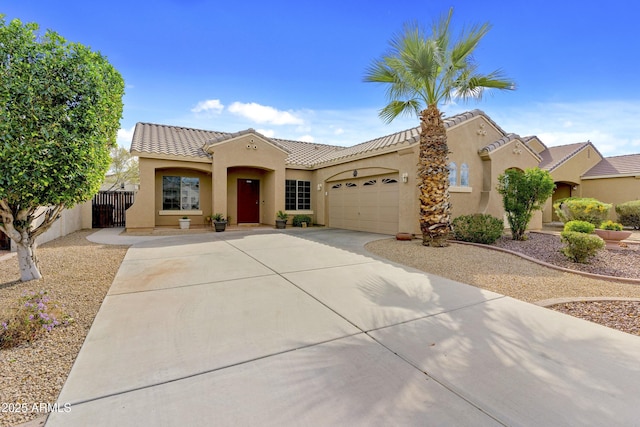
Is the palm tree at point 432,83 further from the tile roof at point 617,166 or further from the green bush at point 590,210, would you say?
the tile roof at point 617,166

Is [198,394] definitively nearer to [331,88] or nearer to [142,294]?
[142,294]

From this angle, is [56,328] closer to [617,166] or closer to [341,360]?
[341,360]

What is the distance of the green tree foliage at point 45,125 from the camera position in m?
4.60

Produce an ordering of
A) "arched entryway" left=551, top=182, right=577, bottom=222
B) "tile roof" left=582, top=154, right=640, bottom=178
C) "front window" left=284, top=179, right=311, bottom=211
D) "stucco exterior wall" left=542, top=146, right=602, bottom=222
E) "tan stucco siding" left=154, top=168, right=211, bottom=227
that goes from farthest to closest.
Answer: "arched entryway" left=551, top=182, right=577, bottom=222, "stucco exterior wall" left=542, top=146, right=602, bottom=222, "tile roof" left=582, top=154, right=640, bottom=178, "front window" left=284, top=179, right=311, bottom=211, "tan stucco siding" left=154, top=168, right=211, bottom=227

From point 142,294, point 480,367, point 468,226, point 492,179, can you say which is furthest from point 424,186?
point 142,294

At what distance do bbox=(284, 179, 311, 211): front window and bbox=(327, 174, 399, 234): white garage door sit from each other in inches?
68.2

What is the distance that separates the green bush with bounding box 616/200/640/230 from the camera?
53.4 feet

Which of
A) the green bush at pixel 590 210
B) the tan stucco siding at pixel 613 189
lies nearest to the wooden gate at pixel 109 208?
the green bush at pixel 590 210

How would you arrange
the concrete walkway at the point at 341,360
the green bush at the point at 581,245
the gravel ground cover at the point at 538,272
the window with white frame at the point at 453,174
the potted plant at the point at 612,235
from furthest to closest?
the window with white frame at the point at 453,174, the potted plant at the point at 612,235, the green bush at the point at 581,245, the gravel ground cover at the point at 538,272, the concrete walkway at the point at 341,360

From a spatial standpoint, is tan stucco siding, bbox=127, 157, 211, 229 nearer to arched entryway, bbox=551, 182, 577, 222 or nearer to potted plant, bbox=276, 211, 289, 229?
potted plant, bbox=276, 211, 289, 229

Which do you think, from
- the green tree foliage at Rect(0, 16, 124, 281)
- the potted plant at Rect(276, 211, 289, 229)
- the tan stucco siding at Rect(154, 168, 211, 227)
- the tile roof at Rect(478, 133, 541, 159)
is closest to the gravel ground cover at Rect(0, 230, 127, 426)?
the green tree foliage at Rect(0, 16, 124, 281)

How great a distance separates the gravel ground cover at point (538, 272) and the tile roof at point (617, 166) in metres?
13.4

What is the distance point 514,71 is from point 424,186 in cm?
445

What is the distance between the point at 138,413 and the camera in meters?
2.29
